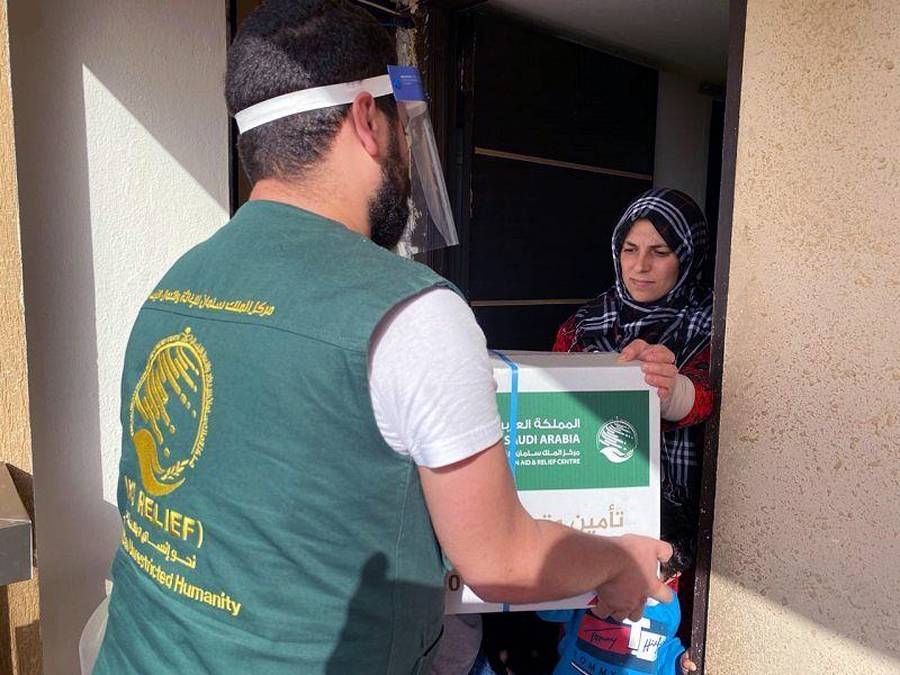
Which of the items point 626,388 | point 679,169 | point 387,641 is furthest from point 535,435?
point 679,169

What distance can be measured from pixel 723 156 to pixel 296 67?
94 cm

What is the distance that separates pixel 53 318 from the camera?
1.77 metres

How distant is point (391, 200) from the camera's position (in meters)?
1.01

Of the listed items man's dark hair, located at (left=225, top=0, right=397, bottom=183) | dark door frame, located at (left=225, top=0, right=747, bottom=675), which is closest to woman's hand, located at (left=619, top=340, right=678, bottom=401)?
dark door frame, located at (left=225, top=0, right=747, bottom=675)

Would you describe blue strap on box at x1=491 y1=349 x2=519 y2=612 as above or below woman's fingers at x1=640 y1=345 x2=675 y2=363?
below

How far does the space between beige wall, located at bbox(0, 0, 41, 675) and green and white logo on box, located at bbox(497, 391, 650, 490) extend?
1147mm

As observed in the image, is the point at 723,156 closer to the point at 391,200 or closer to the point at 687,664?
the point at 391,200

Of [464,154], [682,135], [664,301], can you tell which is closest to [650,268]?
[664,301]

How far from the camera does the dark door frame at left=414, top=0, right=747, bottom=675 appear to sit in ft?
4.75

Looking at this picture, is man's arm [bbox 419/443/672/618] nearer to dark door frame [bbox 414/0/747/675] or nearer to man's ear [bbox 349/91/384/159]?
man's ear [bbox 349/91/384/159]

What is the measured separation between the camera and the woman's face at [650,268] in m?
2.04

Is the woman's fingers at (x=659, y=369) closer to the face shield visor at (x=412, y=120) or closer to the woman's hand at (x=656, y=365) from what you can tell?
the woman's hand at (x=656, y=365)

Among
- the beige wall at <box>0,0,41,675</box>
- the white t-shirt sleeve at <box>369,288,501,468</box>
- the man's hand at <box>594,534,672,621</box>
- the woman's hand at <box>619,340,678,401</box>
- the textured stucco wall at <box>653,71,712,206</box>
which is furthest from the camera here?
the textured stucco wall at <box>653,71,712,206</box>

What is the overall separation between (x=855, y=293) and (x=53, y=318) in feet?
5.91
